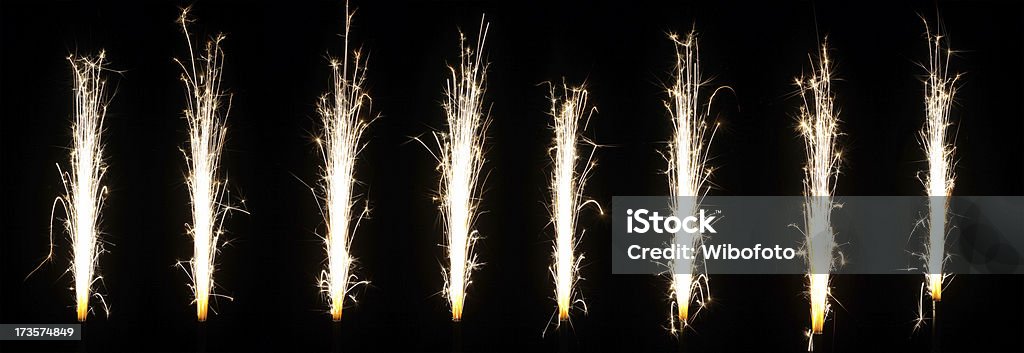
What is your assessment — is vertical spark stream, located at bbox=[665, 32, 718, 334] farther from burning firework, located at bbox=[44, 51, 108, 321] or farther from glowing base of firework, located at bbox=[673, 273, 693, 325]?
burning firework, located at bbox=[44, 51, 108, 321]

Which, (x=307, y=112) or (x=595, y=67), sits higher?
(x=595, y=67)

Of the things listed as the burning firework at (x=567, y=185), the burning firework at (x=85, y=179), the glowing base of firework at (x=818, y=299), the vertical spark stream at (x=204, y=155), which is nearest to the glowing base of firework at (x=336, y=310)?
the vertical spark stream at (x=204, y=155)

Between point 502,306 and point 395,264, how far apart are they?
102 cm

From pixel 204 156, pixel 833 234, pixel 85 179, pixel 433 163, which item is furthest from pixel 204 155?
pixel 833 234

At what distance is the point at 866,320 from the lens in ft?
19.2

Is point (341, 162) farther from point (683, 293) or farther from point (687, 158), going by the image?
point (683, 293)

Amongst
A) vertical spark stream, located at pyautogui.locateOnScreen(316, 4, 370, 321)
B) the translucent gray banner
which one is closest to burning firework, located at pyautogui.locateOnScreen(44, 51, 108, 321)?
vertical spark stream, located at pyautogui.locateOnScreen(316, 4, 370, 321)

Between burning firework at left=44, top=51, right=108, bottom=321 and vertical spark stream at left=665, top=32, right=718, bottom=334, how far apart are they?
16.0 ft

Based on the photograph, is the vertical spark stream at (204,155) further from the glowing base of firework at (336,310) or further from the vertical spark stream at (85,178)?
the glowing base of firework at (336,310)

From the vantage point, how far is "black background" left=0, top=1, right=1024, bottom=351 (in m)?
5.75

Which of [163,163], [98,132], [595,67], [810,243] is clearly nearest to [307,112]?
[163,163]

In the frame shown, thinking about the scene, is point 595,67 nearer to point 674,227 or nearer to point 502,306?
point 674,227

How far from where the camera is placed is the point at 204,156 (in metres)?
5.33

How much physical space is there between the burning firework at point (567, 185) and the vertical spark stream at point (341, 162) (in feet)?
5.49
